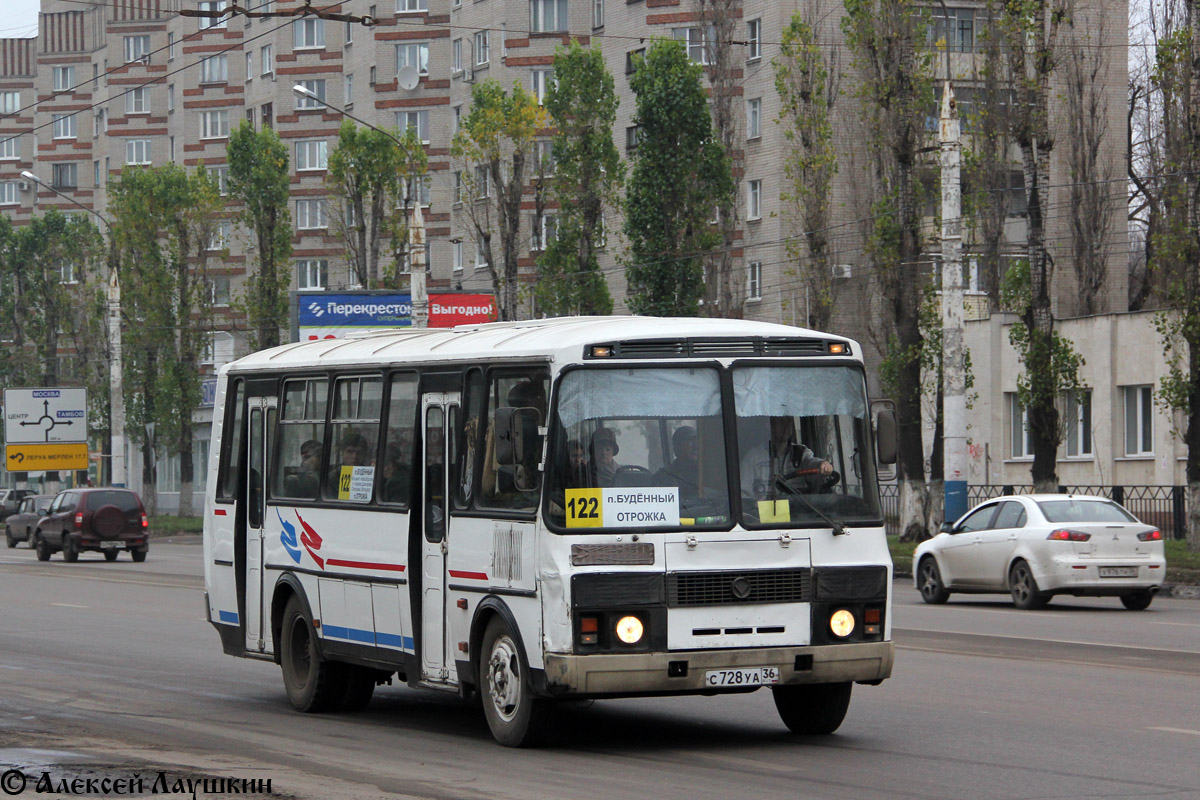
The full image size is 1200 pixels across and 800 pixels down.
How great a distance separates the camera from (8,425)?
204 feet

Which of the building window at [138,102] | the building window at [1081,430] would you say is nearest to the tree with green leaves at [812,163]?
the building window at [1081,430]

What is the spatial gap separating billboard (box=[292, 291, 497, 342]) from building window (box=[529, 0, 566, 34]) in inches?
1013

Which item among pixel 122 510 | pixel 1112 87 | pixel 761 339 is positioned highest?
pixel 1112 87

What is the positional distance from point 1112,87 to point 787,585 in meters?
54.4

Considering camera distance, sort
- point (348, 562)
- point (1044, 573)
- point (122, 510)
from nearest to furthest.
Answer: point (348, 562), point (1044, 573), point (122, 510)

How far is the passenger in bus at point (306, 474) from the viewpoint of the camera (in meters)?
13.5

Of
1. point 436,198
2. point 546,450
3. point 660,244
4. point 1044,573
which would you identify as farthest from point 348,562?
point 436,198

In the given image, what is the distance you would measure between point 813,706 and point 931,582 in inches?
544

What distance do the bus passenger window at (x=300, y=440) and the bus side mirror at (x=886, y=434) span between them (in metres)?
4.34

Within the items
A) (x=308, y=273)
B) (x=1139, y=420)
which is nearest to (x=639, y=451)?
(x=1139, y=420)

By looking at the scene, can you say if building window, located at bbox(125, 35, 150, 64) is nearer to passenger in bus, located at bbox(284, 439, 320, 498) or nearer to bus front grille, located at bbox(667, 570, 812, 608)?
passenger in bus, located at bbox(284, 439, 320, 498)

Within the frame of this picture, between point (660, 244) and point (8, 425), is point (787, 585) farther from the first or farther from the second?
point (8, 425)

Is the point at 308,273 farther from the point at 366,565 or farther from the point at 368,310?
the point at 366,565

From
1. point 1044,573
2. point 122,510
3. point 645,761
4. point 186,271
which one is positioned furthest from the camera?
point 186,271
